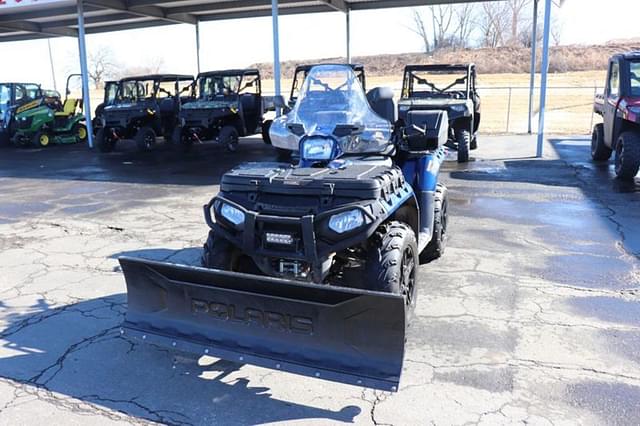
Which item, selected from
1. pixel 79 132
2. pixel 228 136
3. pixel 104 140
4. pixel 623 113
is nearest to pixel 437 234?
pixel 623 113

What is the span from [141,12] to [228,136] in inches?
223

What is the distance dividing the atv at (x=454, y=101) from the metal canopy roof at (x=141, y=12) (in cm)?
438

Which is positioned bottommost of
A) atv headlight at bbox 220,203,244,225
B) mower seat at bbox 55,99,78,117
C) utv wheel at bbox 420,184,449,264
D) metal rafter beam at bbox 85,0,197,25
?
utv wheel at bbox 420,184,449,264

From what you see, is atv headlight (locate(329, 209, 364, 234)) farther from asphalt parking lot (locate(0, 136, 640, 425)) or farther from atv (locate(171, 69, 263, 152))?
atv (locate(171, 69, 263, 152))

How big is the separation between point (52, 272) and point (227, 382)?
2.79 metres

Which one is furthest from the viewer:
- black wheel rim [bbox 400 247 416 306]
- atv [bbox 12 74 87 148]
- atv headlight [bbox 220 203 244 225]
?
atv [bbox 12 74 87 148]

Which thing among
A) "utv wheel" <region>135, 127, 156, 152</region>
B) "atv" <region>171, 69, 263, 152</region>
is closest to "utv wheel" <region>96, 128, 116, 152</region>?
"utv wheel" <region>135, 127, 156, 152</region>

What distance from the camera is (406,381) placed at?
3.18 m

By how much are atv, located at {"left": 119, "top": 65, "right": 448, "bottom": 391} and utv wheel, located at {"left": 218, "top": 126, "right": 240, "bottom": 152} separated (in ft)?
32.2

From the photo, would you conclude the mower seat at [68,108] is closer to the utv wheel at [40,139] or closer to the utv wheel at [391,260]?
the utv wheel at [40,139]

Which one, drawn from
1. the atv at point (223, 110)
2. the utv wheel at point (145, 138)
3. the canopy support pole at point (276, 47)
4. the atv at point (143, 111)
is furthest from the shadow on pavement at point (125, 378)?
the atv at point (143, 111)

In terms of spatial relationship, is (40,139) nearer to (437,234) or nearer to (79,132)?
(79,132)

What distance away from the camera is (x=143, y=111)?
47.8ft

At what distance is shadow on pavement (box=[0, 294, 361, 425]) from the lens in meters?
2.91
